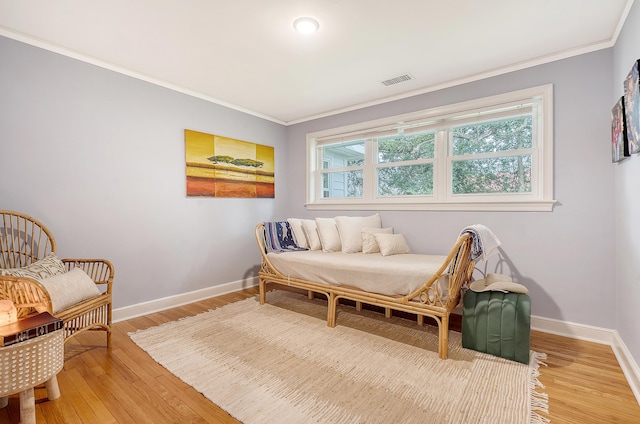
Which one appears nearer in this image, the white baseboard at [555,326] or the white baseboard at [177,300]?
the white baseboard at [555,326]

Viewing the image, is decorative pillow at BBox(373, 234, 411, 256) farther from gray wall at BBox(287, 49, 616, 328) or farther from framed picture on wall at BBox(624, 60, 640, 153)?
framed picture on wall at BBox(624, 60, 640, 153)

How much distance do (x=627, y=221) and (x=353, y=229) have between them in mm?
2225

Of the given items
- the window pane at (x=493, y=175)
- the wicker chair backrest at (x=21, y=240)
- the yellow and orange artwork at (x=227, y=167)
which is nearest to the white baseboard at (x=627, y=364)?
the window pane at (x=493, y=175)

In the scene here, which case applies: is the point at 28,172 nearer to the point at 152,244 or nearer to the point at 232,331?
the point at 152,244

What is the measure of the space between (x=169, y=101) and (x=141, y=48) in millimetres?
797

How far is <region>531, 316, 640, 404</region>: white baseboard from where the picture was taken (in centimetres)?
184

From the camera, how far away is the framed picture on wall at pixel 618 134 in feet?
6.63

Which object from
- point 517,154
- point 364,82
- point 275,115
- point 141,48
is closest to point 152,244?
point 141,48

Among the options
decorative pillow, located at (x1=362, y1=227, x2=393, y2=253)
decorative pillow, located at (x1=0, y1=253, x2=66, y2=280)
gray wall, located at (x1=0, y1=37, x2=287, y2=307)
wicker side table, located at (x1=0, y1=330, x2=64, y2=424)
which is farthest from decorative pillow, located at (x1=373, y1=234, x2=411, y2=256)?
decorative pillow, located at (x1=0, y1=253, x2=66, y2=280)

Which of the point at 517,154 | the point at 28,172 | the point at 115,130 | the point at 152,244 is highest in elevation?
the point at 115,130

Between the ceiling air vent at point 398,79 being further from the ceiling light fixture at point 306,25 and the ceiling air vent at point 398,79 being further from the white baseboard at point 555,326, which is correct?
the white baseboard at point 555,326

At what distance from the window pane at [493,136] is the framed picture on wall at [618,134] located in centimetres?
61

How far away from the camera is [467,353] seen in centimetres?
224

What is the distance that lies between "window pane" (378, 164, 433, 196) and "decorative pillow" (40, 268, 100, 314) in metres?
3.09
